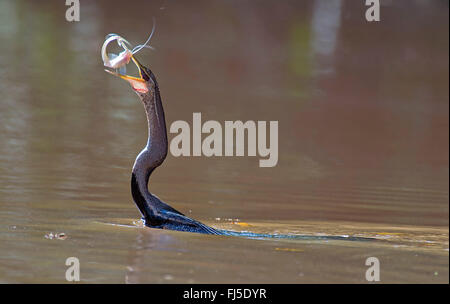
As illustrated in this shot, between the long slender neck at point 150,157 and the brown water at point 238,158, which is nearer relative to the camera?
the brown water at point 238,158

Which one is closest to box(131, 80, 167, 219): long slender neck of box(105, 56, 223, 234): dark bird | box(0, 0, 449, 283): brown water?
box(105, 56, 223, 234): dark bird

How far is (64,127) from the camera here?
1225 cm

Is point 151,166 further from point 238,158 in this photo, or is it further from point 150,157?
point 238,158

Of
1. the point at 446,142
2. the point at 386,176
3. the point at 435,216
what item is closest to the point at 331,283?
the point at 435,216

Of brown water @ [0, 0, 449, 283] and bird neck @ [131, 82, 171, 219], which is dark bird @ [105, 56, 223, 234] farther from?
Answer: brown water @ [0, 0, 449, 283]

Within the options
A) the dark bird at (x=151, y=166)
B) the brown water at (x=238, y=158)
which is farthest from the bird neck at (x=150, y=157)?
the brown water at (x=238, y=158)

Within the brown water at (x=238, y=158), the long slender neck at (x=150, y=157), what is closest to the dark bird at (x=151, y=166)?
the long slender neck at (x=150, y=157)

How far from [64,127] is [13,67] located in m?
4.83

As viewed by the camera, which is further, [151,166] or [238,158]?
[238,158]

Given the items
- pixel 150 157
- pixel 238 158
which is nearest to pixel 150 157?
pixel 150 157

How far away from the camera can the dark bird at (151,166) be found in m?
6.66

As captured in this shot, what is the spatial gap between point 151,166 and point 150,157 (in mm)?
62

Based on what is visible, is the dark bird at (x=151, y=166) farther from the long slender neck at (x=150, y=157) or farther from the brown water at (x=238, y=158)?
the brown water at (x=238, y=158)

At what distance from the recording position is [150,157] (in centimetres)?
673
